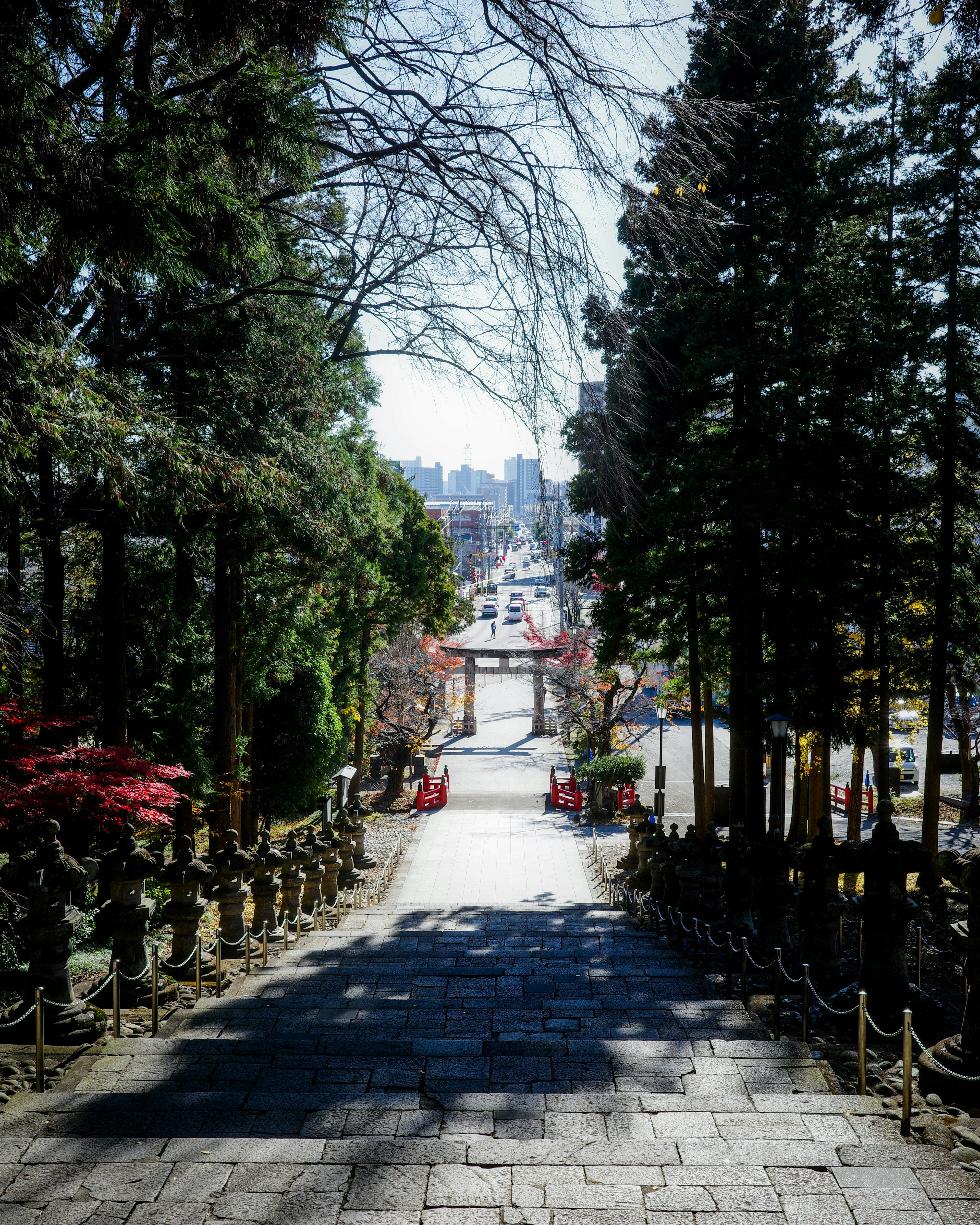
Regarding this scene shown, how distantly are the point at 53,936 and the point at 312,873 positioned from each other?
6272 mm

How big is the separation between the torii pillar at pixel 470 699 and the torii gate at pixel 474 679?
0.01 metres

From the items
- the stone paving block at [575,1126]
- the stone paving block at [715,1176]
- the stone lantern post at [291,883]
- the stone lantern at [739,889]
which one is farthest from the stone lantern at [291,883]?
the stone paving block at [715,1176]

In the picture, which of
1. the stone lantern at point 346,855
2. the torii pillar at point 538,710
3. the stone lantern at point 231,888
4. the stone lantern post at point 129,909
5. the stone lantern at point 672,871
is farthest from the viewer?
the torii pillar at point 538,710

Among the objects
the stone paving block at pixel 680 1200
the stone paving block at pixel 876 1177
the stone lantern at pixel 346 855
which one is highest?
the stone paving block at pixel 876 1177

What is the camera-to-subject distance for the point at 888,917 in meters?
6.79

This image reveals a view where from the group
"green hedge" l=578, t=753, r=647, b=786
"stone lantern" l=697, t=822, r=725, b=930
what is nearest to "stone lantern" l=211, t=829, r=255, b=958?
"stone lantern" l=697, t=822, r=725, b=930

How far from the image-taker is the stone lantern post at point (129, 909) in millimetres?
7016

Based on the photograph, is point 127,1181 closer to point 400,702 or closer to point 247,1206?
point 247,1206

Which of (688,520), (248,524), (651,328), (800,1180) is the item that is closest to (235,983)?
(800,1180)

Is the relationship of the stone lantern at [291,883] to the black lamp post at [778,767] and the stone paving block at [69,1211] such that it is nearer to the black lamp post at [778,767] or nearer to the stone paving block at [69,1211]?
the black lamp post at [778,767]

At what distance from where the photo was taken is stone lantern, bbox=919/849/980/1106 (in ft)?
16.5

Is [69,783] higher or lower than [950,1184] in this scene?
higher

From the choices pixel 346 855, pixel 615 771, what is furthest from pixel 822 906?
pixel 615 771

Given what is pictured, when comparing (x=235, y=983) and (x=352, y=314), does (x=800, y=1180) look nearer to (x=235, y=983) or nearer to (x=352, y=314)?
(x=235, y=983)
